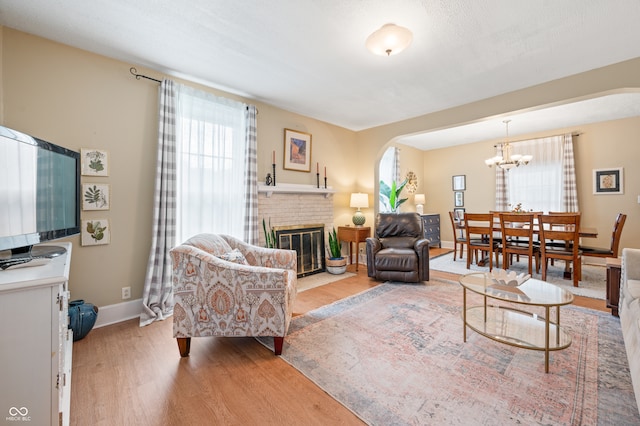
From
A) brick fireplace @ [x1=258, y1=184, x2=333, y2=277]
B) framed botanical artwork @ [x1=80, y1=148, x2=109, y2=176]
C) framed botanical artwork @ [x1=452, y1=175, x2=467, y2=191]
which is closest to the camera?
framed botanical artwork @ [x1=80, y1=148, x2=109, y2=176]

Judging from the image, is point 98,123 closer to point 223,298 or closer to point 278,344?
point 223,298

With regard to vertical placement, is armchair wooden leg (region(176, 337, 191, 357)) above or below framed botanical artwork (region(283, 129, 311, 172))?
below

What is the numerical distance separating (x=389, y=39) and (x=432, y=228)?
5005 millimetres

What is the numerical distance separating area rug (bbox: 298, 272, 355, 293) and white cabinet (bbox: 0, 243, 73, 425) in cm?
247

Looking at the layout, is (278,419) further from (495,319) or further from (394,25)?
(394,25)

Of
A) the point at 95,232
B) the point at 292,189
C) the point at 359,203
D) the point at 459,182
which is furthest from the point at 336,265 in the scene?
the point at 459,182

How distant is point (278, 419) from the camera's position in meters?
1.35

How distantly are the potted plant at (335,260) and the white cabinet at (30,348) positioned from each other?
3280 millimetres

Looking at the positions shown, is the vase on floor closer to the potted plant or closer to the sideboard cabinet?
the potted plant

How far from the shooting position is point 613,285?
2432mm

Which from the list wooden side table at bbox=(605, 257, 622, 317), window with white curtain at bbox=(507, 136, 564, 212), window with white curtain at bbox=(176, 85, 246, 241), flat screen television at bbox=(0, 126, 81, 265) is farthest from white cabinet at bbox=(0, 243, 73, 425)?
window with white curtain at bbox=(507, 136, 564, 212)

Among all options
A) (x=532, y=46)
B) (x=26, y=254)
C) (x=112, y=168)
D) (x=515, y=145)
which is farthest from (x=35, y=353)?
(x=515, y=145)

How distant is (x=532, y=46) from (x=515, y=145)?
3976 mm

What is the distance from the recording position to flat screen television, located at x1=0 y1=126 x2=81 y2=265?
4.01 feet
